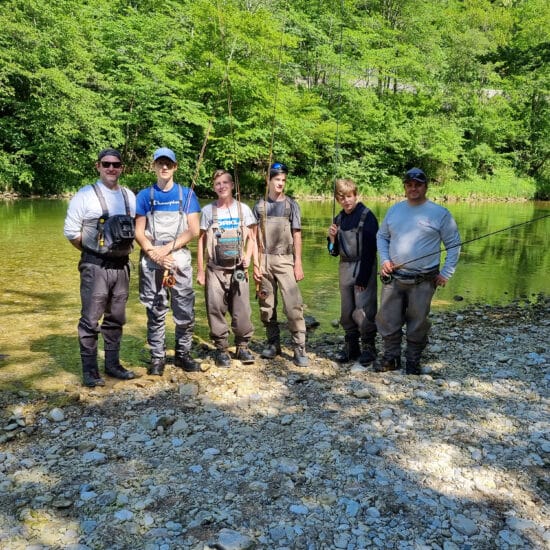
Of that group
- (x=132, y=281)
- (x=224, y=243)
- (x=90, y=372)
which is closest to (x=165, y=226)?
(x=224, y=243)

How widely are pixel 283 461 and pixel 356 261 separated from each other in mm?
2534

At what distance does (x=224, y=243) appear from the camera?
515 centimetres

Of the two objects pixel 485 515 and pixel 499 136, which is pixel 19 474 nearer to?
pixel 485 515

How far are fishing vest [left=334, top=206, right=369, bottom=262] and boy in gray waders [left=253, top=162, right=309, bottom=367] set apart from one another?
1.49 feet

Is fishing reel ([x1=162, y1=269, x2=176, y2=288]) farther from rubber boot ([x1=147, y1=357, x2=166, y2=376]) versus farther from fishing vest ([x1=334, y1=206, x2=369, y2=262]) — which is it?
fishing vest ([x1=334, y1=206, x2=369, y2=262])

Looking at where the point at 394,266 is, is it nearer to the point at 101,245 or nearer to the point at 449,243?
the point at 449,243

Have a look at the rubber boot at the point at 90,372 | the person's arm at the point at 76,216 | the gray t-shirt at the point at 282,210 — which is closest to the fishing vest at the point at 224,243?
the gray t-shirt at the point at 282,210

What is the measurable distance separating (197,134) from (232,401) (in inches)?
1161

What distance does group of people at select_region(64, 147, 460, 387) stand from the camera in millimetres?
4648

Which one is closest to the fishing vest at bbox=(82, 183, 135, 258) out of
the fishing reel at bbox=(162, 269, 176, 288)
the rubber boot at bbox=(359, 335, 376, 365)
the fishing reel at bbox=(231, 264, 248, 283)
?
the fishing reel at bbox=(162, 269, 176, 288)

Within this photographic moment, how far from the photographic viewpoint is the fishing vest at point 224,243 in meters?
5.15

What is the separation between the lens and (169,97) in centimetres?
2891

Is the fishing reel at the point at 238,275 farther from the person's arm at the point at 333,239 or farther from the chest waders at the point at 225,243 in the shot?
the person's arm at the point at 333,239

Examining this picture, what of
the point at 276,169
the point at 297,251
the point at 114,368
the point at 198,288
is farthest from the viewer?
the point at 198,288
